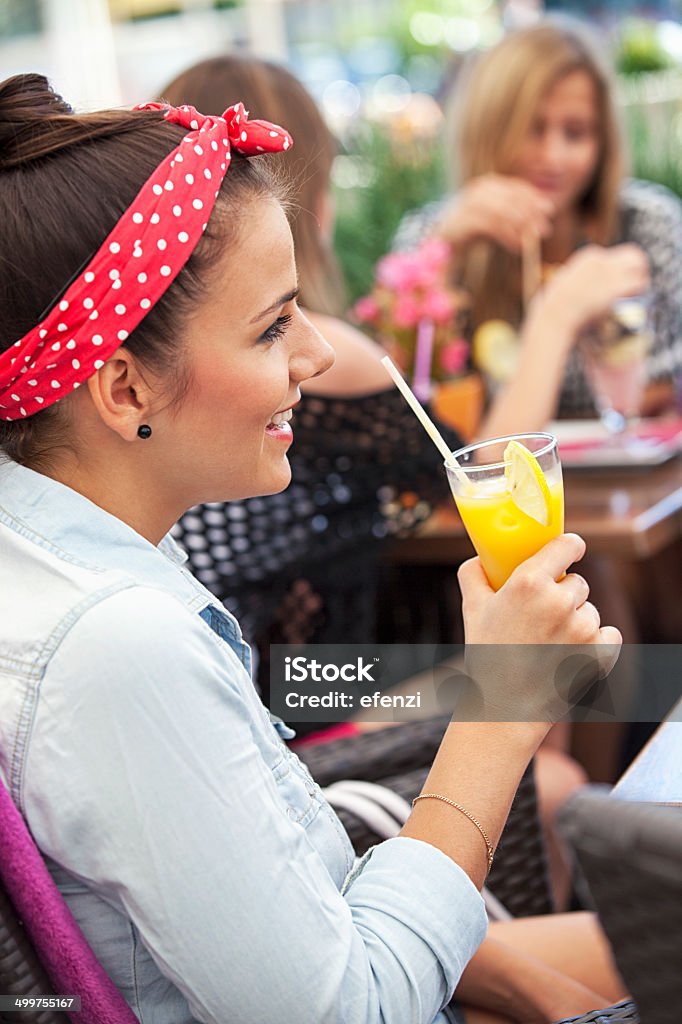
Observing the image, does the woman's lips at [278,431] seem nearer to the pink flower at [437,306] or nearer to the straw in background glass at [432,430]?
the straw in background glass at [432,430]

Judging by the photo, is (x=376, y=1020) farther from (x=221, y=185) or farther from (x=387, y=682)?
(x=387, y=682)

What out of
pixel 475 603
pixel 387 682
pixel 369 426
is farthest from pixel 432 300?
pixel 475 603

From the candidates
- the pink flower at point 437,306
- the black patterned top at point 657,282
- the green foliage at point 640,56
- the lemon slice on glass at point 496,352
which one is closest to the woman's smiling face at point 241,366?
Answer: the pink flower at point 437,306

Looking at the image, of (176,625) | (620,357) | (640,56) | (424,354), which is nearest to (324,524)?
(424,354)

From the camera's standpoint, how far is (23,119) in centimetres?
88

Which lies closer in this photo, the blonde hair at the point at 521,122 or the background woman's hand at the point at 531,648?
the background woman's hand at the point at 531,648

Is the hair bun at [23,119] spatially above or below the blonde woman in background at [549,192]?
above

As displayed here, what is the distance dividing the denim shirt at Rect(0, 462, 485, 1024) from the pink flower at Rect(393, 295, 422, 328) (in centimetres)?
143

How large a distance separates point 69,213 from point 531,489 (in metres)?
0.43

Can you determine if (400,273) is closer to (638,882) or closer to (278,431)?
(278,431)

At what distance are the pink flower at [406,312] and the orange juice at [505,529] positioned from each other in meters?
1.17

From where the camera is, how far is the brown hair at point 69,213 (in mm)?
835

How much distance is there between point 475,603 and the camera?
97cm

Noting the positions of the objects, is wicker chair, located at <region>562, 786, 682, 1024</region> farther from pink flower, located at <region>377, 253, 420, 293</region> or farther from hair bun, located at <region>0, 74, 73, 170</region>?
pink flower, located at <region>377, 253, 420, 293</region>
